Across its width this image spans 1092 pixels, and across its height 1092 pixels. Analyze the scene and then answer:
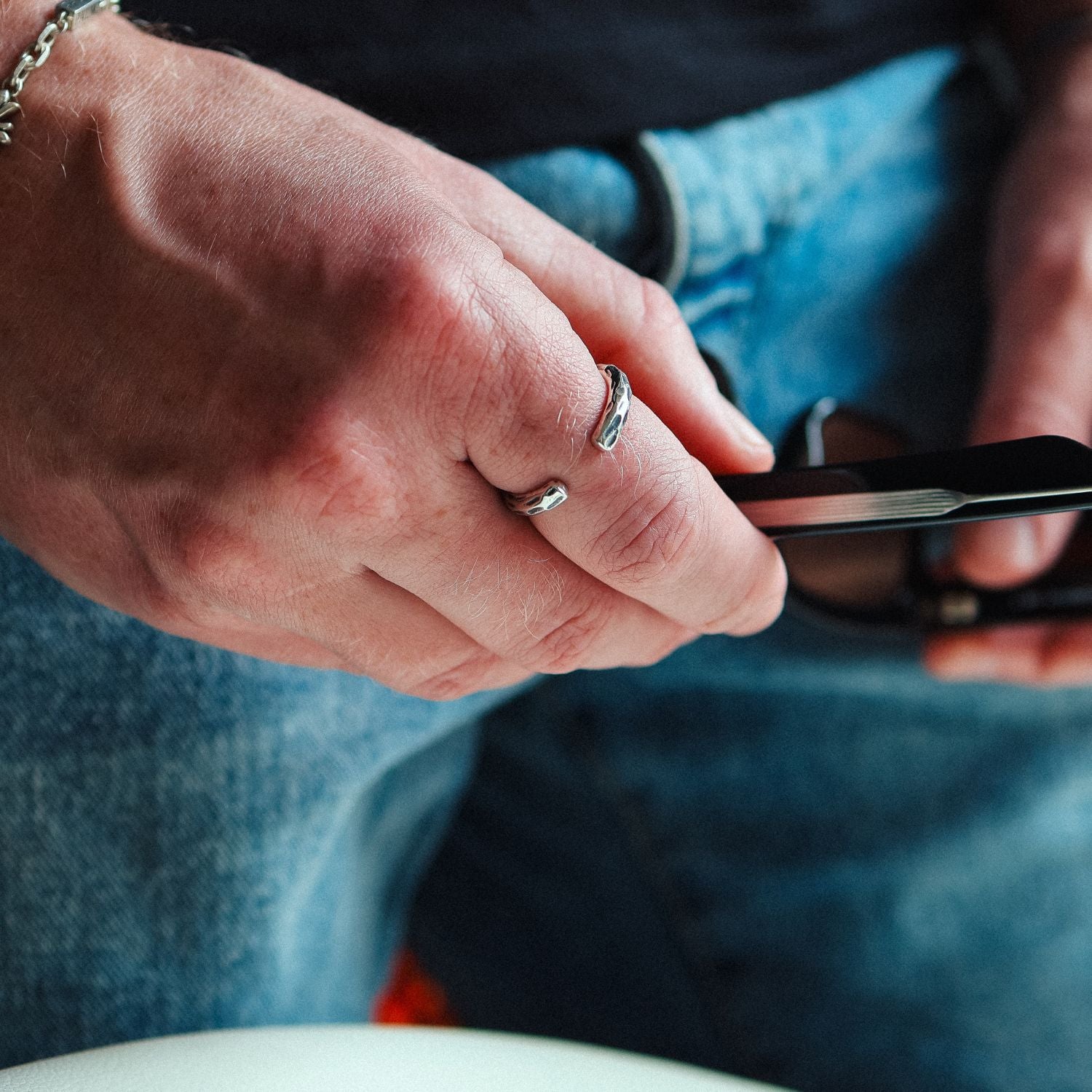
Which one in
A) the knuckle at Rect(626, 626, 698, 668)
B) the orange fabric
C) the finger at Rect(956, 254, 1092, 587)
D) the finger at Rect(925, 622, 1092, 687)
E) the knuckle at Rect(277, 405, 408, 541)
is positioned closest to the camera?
the knuckle at Rect(277, 405, 408, 541)

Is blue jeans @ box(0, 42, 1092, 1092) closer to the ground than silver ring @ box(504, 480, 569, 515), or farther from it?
closer to the ground

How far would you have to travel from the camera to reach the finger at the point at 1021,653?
2.37ft

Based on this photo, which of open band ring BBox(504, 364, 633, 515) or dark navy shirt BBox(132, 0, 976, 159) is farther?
dark navy shirt BBox(132, 0, 976, 159)

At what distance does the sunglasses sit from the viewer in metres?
0.39

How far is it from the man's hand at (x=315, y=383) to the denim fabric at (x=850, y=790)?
30 cm

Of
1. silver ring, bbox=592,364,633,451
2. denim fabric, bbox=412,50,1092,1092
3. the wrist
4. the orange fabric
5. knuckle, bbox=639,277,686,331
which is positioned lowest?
the orange fabric

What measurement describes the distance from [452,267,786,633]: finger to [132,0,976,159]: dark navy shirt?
0.22 m

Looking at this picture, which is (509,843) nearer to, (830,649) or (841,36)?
(830,649)

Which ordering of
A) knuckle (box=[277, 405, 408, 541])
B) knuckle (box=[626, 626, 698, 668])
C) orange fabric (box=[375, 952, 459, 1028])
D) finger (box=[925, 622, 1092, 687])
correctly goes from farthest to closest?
orange fabric (box=[375, 952, 459, 1028]) → finger (box=[925, 622, 1092, 687]) → knuckle (box=[626, 626, 698, 668]) → knuckle (box=[277, 405, 408, 541])

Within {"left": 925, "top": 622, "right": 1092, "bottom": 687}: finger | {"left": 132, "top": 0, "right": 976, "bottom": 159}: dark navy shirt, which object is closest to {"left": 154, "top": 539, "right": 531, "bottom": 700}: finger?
{"left": 132, "top": 0, "right": 976, "bottom": 159}: dark navy shirt

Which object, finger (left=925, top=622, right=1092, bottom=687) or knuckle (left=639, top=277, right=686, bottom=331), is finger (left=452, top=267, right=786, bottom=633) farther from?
finger (left=925, top=622, right=1092, bottom=687)

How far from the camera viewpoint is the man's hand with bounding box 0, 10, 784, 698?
0.34 metres

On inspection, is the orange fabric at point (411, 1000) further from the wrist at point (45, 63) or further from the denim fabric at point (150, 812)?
the wrist at point (45, 63)

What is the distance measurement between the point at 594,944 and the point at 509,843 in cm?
12
